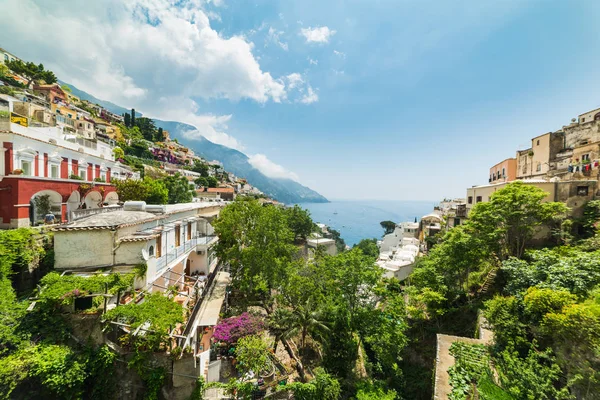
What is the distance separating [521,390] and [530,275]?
6.19 m

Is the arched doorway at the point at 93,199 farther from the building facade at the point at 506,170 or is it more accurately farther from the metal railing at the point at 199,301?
the building facade at the point at 506,170

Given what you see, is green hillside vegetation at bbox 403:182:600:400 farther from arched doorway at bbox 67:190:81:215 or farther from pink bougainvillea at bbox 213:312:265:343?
arched doorway at bbox 67:190:81:215

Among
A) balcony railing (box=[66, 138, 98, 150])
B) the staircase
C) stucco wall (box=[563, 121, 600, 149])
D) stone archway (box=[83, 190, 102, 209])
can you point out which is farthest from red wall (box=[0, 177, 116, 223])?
stucco wall (box=[563, 121, 600, 149])

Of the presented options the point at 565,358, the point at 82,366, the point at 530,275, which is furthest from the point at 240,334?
the point at 530,275

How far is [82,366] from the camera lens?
855 cm

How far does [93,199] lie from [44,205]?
239 inches

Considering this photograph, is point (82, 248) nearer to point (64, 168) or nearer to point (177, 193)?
point (64, 168)

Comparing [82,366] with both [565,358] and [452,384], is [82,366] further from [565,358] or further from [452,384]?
[565,358]

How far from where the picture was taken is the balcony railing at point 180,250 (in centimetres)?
1277

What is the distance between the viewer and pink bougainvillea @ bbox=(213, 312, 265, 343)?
12.9m

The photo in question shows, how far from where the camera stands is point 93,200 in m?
19.8

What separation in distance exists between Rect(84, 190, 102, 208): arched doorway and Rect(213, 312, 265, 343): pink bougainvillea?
55.1ft

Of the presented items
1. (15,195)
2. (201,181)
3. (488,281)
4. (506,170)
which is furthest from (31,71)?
(506,170)

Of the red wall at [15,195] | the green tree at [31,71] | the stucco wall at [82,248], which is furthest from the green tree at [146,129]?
the stucco wall at [82,248]
